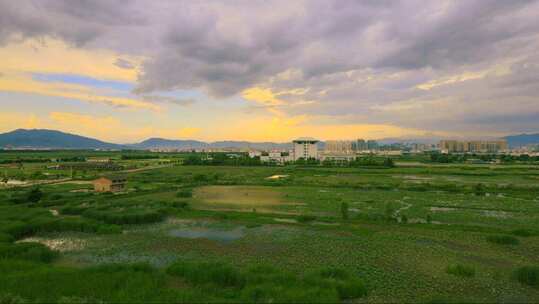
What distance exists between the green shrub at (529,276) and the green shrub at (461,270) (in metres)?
1.36

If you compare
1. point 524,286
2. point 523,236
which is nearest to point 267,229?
point 524,286

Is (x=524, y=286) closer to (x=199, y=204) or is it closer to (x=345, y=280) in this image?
(x=345, y=280)

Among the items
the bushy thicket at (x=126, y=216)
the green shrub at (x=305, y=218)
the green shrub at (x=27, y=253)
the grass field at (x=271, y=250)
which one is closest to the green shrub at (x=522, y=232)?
the grass field at (x=271, y=250)

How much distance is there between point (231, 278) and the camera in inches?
396

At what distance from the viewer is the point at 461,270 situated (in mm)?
10688

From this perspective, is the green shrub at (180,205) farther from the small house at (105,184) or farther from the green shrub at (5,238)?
the small house at (105,184)

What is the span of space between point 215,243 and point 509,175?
50758 millimetres

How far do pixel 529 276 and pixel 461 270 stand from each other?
6.45 feet

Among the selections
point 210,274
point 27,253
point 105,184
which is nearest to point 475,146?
point 105,184

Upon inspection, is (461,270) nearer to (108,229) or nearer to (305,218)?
(305,218)

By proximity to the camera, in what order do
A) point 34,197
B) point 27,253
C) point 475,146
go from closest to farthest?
point 27,253
point 34,197
point 475,146

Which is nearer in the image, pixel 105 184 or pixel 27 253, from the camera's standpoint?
pixel 27 253

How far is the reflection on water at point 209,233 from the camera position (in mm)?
A: 16078

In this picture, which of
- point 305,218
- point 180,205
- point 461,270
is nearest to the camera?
point 461,270
